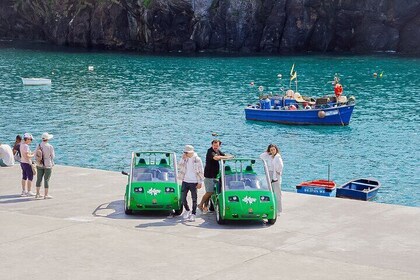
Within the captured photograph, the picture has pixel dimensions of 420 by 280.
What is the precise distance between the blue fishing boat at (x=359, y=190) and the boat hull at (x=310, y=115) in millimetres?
28732

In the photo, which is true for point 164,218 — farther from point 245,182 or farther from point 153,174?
point 245,182

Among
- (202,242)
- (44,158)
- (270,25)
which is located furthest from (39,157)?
(270,25)

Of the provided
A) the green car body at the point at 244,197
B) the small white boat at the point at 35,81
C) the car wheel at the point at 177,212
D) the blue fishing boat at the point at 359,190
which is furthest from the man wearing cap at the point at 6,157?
the small white boat at the point at 35,81

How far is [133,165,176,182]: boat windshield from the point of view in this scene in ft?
82.4

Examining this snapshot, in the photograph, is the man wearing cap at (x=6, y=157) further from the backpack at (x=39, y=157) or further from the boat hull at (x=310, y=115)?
the boat hull at (x=310, y=115)

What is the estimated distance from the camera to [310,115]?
67.8m

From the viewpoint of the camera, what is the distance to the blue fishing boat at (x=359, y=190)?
36469 millimetres

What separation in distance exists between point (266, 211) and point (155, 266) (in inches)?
199

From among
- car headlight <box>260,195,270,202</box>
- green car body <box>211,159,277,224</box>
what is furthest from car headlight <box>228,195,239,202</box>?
car headlight <box>260,195,270,202</box>

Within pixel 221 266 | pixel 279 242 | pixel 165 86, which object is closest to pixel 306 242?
pixel 279 242

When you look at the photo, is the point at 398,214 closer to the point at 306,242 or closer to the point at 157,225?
the point at 306,242

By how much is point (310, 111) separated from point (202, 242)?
47164 mm

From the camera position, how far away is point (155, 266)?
19.1m

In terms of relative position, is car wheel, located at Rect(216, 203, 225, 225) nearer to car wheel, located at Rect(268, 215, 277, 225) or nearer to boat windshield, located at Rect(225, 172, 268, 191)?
boat windshield, located at Rect(225, 172, 268, 191)
